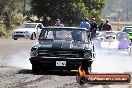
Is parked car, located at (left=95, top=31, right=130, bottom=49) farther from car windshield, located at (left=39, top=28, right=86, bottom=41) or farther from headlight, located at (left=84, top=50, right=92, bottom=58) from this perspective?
headlight, located at (left=84, top=50, right=92, bottom=58)

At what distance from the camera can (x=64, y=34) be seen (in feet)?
48.6

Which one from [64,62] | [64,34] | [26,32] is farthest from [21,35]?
[64,62]

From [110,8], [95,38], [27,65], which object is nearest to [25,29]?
[95,38]

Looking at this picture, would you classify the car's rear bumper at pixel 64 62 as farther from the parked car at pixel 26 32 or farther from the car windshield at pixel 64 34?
the parked car at pixel 26 32

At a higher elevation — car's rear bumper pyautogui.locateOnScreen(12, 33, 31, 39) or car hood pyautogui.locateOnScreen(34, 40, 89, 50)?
car hood pyautogui.locateOnScreen(34, 40, 89, 50)

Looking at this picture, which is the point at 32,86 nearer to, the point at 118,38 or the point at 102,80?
the point at 102,80

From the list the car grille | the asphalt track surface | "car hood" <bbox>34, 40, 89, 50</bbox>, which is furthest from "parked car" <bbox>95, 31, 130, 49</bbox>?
the car grille

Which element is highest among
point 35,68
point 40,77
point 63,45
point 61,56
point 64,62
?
point 63,45

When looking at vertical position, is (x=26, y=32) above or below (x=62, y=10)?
below

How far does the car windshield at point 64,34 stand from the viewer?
14675 millimetres

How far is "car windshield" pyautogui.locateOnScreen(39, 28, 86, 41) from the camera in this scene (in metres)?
14.7

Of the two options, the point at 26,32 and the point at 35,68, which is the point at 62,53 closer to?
the point at 35,68

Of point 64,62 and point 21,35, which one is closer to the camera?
point 64,62

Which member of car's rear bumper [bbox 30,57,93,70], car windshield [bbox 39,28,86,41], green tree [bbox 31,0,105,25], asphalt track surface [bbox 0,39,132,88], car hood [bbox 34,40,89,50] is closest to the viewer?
asphalt track surface [bbox 0,39,132,88]
